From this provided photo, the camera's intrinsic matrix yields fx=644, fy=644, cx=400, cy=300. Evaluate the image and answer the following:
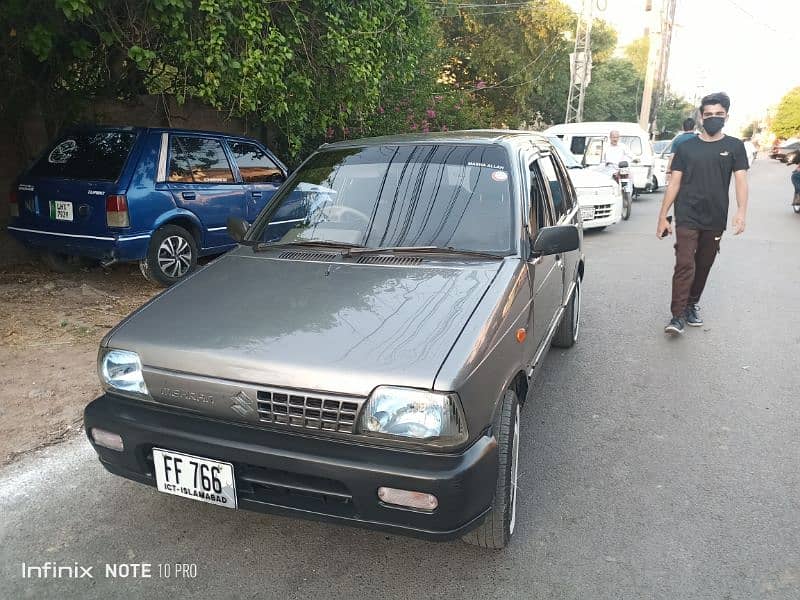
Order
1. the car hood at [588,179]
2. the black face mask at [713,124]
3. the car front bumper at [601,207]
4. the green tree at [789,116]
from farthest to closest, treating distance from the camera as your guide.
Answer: the green tree at [789,116]
the car front bumper at [601,207]
the car hood at [588,179]
the black face mask at [713,124]

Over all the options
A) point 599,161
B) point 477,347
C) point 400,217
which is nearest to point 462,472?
point 477,347

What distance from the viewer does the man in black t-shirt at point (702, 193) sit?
513 centimetres

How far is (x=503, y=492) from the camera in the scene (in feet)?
8.45

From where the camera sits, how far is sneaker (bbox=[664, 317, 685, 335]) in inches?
219

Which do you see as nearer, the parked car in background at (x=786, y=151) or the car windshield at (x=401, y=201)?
the car windshield at (x=401, y=201)

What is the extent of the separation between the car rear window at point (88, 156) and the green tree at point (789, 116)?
64.7 meters

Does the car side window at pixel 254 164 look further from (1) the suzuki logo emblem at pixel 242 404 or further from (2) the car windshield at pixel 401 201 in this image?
(1) the suzuki logo emblem at pixel 242 404

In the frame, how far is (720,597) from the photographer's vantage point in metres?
2.45

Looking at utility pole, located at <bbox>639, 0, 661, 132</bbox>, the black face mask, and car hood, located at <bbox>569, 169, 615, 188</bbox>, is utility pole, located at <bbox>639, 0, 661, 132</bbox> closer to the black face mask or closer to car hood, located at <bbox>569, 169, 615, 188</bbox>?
car hood, located at <bbox>569, 169, 615, 188</bbox>

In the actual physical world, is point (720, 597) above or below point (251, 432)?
below

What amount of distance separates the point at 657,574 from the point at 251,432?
1.70 m

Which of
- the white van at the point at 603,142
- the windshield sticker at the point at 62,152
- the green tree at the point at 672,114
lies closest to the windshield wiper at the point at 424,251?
the windshield sticker at the point at 62,152

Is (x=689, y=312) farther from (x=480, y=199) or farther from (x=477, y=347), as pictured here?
(x=477, y=347)

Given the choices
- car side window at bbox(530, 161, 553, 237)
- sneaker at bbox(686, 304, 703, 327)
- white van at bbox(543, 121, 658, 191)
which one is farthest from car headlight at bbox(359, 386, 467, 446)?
white van at bbox(543, 121, 658, 191)
